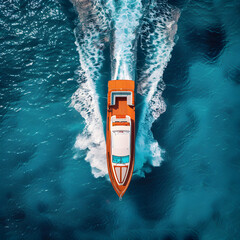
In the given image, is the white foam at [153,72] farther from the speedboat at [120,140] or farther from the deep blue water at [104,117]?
the speedboat at [120,140]

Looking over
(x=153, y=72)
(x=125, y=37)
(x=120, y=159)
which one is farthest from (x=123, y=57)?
(x=120, y=159)

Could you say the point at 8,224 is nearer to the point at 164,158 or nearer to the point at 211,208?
the point at 164,158

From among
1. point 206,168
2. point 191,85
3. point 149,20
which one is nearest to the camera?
point 206,168

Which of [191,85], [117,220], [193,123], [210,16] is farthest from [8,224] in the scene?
[210,16]

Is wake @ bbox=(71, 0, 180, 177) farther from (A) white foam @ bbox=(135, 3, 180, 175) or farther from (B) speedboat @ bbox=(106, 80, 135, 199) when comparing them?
(B) speedboat @ bbox=(106, 80, 135, 199)

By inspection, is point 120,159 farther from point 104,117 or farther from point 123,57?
point 123,57

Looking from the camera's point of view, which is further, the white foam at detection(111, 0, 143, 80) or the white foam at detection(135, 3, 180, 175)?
the white foam at detection(111, 0, 143, 80)

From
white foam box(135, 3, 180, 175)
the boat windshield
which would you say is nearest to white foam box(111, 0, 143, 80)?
white foam box(135, 3, 180, 175)
